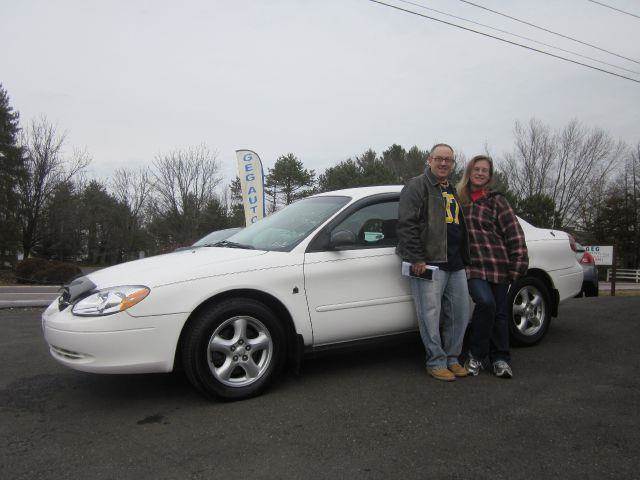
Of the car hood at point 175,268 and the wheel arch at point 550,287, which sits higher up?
the car hood at point 175,268

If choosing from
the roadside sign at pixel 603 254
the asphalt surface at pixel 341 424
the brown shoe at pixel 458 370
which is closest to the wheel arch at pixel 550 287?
the asphalt surface at pixel 341 424

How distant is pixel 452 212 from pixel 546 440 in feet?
5.79

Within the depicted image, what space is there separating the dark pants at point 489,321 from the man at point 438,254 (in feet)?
0.36

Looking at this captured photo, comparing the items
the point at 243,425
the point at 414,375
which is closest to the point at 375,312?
the point at 414,375

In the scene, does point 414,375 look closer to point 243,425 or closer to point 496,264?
point 496,264

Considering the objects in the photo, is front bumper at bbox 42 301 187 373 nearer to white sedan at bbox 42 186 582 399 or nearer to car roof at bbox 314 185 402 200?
white sedan at bbox 42 186 582 399

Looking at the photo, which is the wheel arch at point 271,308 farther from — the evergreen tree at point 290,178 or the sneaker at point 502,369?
the evergreen tree at point 290,178

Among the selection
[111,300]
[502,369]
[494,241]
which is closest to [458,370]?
[502,369]

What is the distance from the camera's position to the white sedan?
3111 mm

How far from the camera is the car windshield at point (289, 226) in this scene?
12.5 ft

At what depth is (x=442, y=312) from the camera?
13.1 ft

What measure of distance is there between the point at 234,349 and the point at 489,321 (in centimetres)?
201

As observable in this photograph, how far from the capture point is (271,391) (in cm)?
356

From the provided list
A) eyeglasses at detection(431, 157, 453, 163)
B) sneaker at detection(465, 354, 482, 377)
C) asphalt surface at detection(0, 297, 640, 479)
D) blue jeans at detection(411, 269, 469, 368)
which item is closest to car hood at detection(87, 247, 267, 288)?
asphalt surface at detection(0, 297, 640, 479)
